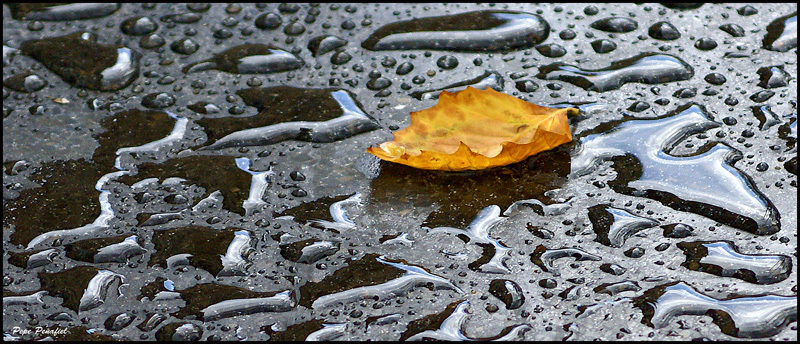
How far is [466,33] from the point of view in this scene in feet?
7.00

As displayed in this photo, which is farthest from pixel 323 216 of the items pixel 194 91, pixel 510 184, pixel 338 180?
pixel 194 91

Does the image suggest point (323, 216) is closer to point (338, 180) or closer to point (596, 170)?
point (338, 180)

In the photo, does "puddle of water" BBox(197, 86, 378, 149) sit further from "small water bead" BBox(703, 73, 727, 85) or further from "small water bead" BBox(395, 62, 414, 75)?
"small water bead" BBox(703, 73, 727, 85)

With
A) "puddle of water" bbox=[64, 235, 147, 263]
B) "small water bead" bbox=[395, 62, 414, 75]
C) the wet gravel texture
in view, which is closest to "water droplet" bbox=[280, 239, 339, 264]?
the wet gravel texture

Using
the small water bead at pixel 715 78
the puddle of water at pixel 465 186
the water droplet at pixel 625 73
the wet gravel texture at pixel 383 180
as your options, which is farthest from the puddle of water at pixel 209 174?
the small water bead at pixel 715 78

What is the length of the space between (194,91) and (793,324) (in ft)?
5.27

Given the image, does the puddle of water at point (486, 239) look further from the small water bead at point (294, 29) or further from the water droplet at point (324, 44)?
the small water bead at point (294, 29)

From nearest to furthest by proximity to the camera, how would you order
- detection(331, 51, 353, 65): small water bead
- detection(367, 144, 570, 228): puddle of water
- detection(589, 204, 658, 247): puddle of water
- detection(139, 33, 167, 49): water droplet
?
detection(589, 204, 658, 247): puddle of water → detection(367, 144, 570, 228): puddle of water → detection(331, 51, 353, 65): small water bead → detection(139, 33, 167, 49): water droplet

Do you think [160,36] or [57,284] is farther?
[160,36]

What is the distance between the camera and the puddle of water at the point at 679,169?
4.75 ft

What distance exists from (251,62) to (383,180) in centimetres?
71

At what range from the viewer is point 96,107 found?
6.43 feet

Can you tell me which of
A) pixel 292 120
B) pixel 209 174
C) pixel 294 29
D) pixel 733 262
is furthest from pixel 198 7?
pixel 733 262

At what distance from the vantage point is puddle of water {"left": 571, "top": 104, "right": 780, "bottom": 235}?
1448mm
